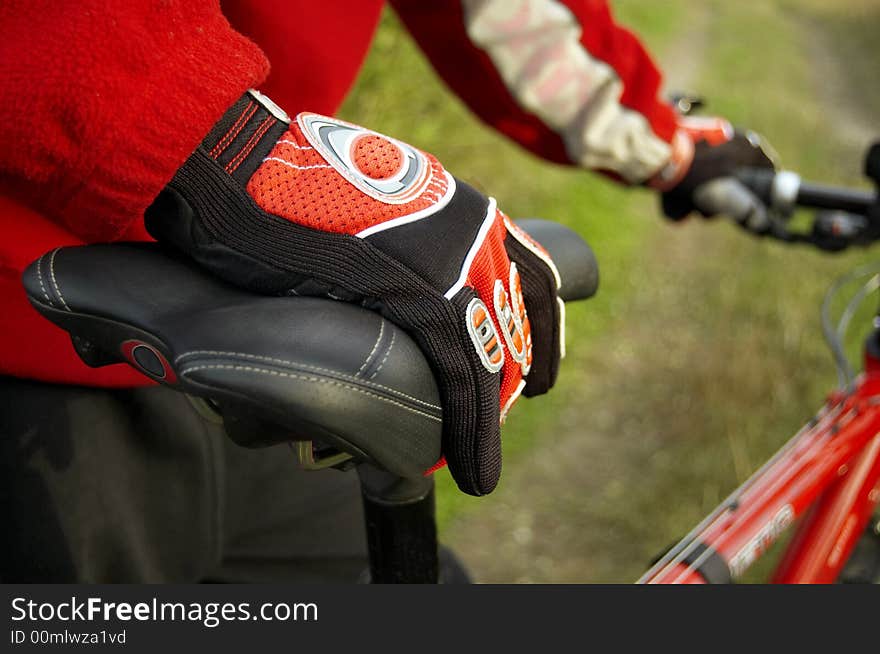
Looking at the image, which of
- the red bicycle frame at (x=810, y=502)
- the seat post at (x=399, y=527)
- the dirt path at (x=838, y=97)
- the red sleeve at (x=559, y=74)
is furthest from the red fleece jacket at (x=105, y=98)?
the dirt path at (x=838, y=97)

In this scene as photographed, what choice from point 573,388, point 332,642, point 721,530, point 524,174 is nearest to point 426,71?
point 524,174

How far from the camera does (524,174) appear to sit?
4078 millimetres

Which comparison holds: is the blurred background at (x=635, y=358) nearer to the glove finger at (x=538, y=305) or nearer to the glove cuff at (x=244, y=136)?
the glove finger at (x=538, y=305)

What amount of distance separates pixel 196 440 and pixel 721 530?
2.63ft

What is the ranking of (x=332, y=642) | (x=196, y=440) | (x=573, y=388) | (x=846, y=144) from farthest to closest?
(x=846, y=144), (x=573, y=388), (x=196, y=440), (x=332, y=642)

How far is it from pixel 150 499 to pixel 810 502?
1086mm

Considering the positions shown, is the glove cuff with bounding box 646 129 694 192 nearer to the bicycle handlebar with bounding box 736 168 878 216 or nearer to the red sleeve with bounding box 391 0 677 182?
the red sleeve with bounding box 391 0 677 182

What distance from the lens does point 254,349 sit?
0.68m

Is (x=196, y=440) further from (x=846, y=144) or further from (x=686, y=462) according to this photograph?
(x=846, y=144)

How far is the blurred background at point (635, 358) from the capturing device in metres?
2.61

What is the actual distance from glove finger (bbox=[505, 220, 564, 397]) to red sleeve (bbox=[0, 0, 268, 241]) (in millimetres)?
325

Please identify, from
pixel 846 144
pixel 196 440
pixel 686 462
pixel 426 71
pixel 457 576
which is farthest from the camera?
pixel 846 144

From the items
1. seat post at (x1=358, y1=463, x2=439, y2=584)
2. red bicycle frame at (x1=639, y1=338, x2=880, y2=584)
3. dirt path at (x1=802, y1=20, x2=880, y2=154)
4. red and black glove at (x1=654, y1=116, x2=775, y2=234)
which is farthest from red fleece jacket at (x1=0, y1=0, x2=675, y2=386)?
dirt path at (x1=802, y1=20, x2=880, y2=154)

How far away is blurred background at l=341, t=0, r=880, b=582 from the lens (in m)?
2.61
